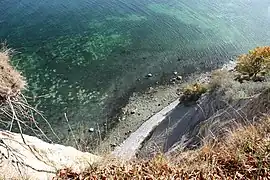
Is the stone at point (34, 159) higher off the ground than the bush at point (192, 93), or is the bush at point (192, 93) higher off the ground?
the stone at point (34, 159)

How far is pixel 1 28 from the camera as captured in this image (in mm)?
32938

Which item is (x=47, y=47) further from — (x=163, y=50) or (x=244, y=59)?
(x=244, y=59)

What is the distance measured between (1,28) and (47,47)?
16.9 feet

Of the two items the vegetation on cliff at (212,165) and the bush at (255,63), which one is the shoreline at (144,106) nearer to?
the bush at (255,63)

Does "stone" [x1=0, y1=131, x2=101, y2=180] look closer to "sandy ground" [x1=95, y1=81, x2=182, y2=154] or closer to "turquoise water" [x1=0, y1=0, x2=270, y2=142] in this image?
"sandy ground" [x1=95, y1=81, x2=182, y2=154]

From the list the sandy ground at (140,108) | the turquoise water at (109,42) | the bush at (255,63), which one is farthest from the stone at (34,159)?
the bush at (255,63)

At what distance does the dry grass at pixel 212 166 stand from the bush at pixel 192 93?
1808cm

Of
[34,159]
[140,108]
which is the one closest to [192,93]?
[140,108]

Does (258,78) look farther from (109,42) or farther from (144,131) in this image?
(109,42)

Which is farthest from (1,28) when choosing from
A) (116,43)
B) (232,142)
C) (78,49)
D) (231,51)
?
(232,142)

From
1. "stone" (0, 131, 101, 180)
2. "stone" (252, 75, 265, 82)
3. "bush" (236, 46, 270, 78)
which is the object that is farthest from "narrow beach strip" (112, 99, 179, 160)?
"stone" (0, 131, 101, 180)

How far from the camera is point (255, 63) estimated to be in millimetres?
23812

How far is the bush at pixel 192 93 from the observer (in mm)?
24041

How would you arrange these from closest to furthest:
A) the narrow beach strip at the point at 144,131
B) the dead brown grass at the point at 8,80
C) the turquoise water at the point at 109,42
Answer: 1. the dead brown grass at the point at 8,80
2. the narrow beach strip at the point at 144,131
3. the turquoise water at the point at 109,42
